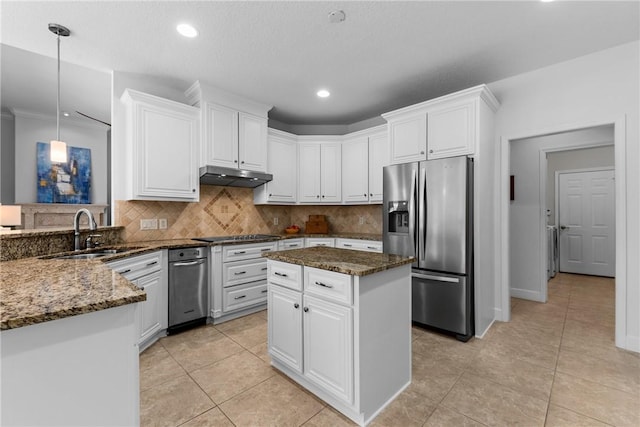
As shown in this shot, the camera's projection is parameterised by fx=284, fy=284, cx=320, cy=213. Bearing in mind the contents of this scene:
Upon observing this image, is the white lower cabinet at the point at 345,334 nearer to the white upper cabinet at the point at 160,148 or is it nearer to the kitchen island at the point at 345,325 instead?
the kitchen island at the point at 345,325

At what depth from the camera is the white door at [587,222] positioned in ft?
16.7

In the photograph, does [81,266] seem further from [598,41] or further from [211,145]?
[598,41]

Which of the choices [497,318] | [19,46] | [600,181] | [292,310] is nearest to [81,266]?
[292,310]

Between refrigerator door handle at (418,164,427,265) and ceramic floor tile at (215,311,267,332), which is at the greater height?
refrigerator door handle at (418,164,427,265)

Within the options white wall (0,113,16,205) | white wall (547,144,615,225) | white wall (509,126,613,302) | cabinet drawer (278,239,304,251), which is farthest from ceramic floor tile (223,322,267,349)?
white wall (547,144,615,225)

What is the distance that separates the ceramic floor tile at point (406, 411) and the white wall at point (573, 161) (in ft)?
17.5

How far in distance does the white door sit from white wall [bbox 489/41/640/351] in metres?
3.53

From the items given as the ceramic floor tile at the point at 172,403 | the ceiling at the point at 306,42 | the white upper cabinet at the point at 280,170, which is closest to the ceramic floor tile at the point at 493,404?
the ceramic floor tile at the point at 172,403

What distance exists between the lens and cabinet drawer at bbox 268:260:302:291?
1.87 m

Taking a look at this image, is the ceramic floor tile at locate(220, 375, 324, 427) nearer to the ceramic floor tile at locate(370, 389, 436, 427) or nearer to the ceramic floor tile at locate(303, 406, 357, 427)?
the ceramic floor tile at locate(303, 406, 357, 427)

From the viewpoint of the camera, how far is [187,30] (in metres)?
2.24

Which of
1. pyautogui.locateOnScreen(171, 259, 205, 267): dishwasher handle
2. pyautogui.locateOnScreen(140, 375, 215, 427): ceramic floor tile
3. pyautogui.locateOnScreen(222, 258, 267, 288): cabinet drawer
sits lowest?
pyautogui.locateOnScreen(140, 375, 215, 427): ceramic floor tile

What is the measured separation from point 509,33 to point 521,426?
9.08 ft

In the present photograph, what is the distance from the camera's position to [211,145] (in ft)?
10.7
